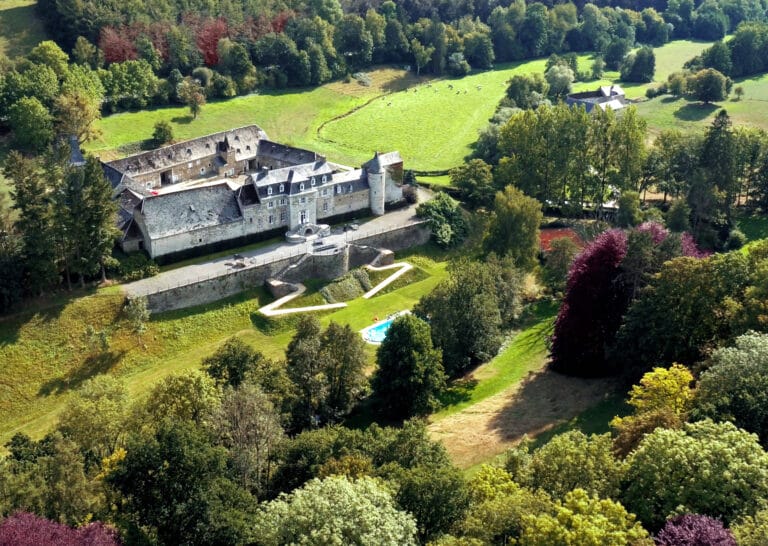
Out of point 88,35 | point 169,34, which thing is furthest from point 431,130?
point 88,35

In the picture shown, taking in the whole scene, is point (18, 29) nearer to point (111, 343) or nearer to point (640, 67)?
point (111, 343)

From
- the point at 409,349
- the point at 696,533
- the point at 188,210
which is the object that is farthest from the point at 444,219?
the point at 696,533

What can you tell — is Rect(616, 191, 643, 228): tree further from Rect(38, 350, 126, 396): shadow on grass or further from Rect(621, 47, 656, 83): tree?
Rect(621, 47, 656, 83): tree

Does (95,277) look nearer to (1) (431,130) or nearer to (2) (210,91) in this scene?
(2) (210,91)

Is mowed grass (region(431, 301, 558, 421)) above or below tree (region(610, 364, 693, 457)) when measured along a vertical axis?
below

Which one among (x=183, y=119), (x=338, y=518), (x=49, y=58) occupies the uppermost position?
(x=49, y=58)

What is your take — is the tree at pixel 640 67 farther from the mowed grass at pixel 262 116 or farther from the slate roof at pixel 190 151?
the slate roof at pixel 190 151

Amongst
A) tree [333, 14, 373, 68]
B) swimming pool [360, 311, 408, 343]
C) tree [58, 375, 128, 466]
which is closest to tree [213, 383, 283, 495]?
tree [58, 375, 128, 466]
